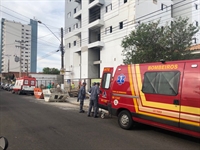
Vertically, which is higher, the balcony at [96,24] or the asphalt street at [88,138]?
the balcony at [96,24]

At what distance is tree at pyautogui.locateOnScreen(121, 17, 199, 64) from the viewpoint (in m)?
12.8

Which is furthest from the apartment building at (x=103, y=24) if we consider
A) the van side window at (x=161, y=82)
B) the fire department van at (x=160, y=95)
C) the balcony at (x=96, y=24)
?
the van side window at (x=161, y=82)

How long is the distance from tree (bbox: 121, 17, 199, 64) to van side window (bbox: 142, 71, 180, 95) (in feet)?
21.5

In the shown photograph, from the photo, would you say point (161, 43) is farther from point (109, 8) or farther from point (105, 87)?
point (109, 8)

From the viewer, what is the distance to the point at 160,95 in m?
6.09

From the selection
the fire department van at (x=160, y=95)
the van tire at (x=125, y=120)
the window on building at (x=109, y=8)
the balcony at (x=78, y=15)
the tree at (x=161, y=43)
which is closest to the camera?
the fire department van at (x=160, y=95)

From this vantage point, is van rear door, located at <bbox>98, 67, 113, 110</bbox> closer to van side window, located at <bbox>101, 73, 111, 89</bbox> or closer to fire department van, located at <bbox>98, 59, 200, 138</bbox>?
van side window, located at <bbox>101, 73, 111, 89</bbox>

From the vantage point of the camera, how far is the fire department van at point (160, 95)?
5324 mm

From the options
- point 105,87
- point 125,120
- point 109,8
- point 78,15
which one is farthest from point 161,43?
point 78,15

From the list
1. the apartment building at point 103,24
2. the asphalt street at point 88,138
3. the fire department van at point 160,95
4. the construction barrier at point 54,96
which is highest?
the apartment building at point 103,24

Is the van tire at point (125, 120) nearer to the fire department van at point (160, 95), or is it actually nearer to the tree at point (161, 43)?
the fire department van at point (160, 95)

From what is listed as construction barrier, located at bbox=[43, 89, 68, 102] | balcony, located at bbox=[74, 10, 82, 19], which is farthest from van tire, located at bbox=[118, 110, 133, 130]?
balcony, located at bbox=[74, 10, 82, 19]

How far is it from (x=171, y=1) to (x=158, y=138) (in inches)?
1273

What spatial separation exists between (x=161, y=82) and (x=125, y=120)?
208 cm
